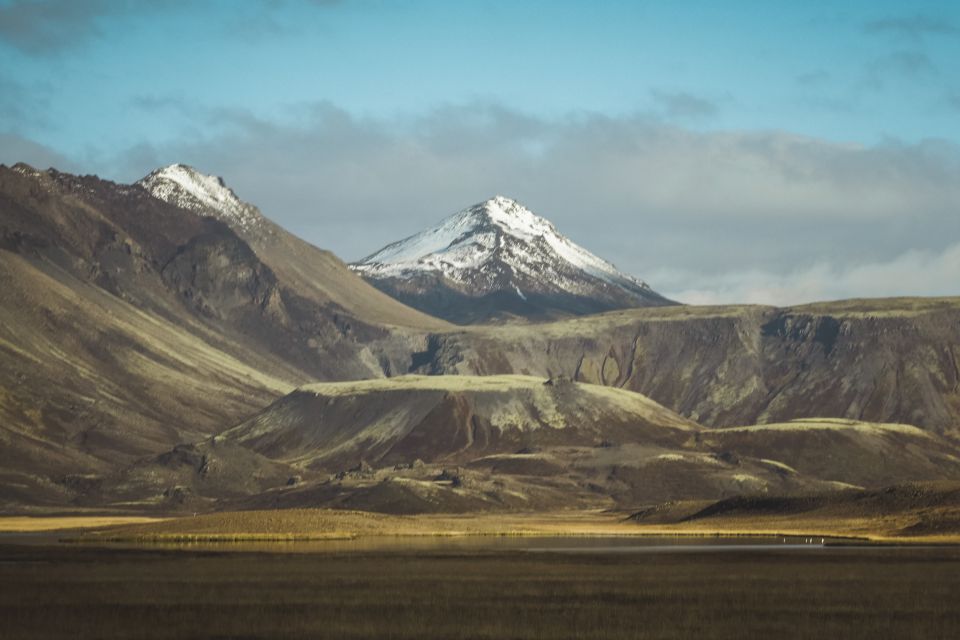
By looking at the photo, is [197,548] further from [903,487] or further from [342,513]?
[903,487]

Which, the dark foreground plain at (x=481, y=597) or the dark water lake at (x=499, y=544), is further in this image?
the dark water lake at (x=499, y=544)

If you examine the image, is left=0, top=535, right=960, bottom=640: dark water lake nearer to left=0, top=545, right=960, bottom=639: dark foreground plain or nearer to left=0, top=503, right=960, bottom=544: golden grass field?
left=0, top=545, right=960, bottom=639: dark foreground plain

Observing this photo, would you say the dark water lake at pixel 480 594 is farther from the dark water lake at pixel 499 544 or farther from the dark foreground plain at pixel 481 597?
the dark water lake at pixel 499 544

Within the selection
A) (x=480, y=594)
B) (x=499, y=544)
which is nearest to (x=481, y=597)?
(x=480, y=594)

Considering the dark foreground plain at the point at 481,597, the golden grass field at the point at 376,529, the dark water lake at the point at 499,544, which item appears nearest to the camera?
the dark foreground plain at the point at 481,597

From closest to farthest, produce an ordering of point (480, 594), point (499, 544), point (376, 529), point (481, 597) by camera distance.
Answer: point (481, 597) → point (480, 594) → point (499, 544) → point (376, 529)

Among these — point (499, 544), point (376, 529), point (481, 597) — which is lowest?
point (499, 544)

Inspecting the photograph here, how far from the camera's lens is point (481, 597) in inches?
3462

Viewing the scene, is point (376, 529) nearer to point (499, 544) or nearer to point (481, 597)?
point (499, 544)

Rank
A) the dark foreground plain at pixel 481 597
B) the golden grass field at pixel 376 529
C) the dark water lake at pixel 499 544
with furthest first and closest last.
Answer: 1. the golden grass field at pixel 376 529
2. the dark water lake at pixel 499 544
3. the dark foreground plain at pixel 481 597

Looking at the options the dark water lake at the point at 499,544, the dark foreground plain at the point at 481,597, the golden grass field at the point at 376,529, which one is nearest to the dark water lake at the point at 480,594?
the dark foreground plain at the point at 481,597

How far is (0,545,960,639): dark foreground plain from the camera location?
73875 millimetres

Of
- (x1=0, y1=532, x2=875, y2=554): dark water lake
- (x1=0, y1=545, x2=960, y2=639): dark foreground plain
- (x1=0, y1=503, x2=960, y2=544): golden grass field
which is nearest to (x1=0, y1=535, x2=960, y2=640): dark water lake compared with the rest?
(x1=0, y1=545, x2=960, y2=639): dark foreground plain

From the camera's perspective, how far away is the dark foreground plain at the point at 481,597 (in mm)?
73875
